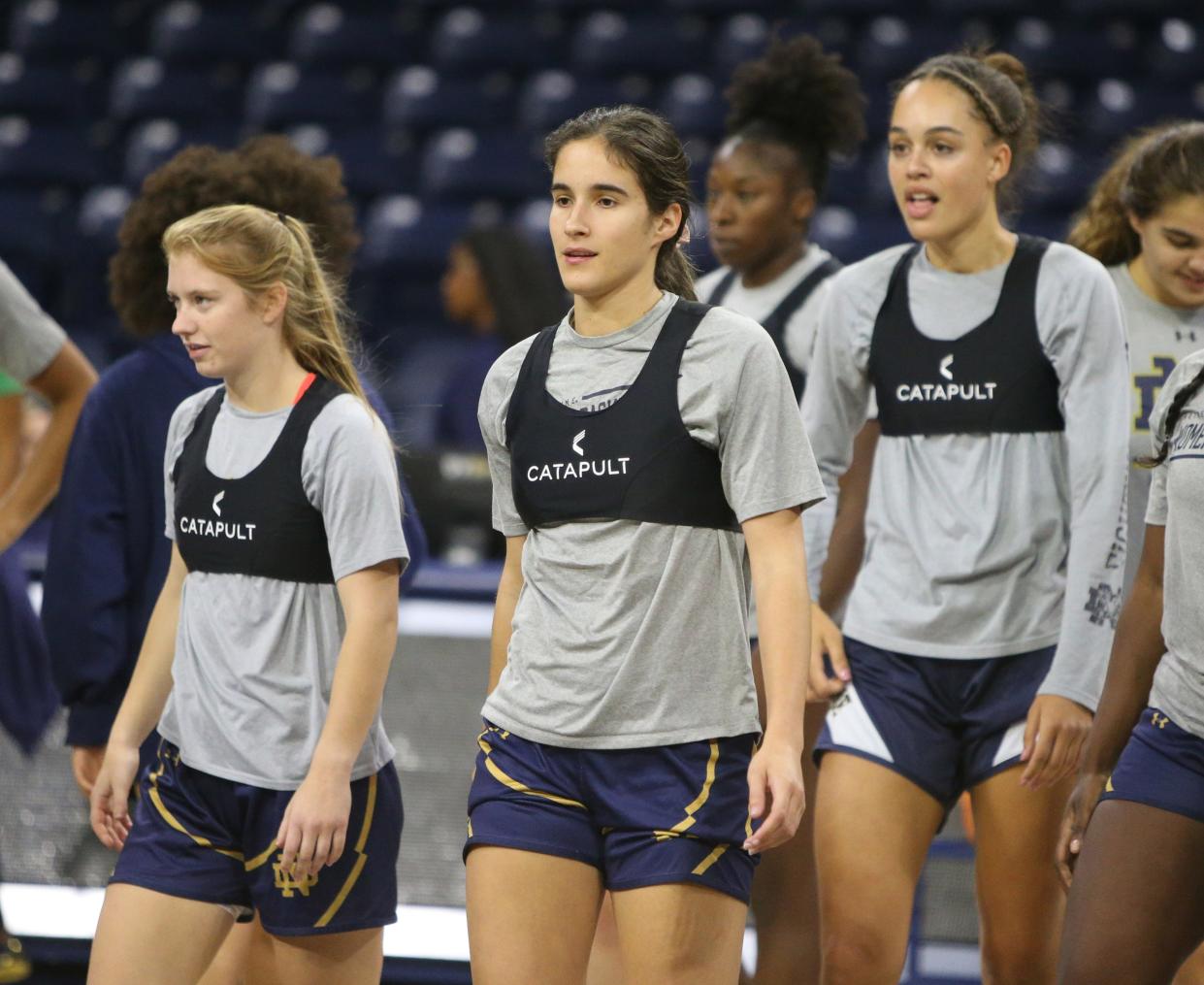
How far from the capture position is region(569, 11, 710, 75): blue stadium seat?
25.6ft

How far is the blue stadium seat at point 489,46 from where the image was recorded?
8047mm

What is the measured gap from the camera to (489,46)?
318 inches

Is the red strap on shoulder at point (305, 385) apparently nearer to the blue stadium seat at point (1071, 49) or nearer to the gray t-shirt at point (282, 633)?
the gray t-shirt at point (282, 633)

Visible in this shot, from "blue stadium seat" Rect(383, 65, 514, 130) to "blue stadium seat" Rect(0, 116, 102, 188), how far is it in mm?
1402

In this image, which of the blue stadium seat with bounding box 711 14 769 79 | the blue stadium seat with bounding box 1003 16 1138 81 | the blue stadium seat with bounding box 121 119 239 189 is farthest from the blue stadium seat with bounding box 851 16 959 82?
the blue stadium seat with bounding box 121 119 239 189

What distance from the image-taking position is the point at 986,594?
266 cm

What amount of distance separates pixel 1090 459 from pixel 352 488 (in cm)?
108

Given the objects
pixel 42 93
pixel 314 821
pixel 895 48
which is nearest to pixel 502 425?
pixel 314 821

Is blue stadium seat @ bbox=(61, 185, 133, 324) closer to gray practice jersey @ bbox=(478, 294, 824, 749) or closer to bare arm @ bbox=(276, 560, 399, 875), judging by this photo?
bare arm @ bbox=(276, 560, 399, 875)

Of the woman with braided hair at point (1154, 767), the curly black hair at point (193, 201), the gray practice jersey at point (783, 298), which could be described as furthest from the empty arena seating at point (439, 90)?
the woman with braided hair at point (1154, 767)

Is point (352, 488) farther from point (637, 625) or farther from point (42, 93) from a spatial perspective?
point (42, 93)

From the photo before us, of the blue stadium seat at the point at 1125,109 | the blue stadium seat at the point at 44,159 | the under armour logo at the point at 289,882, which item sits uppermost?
the blue stadium seat at the point at 1125,109

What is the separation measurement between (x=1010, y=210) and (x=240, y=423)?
1342 millimetres

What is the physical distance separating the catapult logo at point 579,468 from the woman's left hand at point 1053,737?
803 mm
